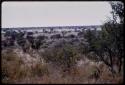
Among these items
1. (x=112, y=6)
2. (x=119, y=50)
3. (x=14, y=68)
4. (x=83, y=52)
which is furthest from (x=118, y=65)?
(x=83, y=52)

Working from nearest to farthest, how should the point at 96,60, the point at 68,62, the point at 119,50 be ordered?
the point at 119,50 → the point at 96,60 → the point at 68,62

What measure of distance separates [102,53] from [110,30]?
165 centimetres

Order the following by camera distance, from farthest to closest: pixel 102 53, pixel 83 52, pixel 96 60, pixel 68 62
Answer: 1. pixel 83 52
2. pixel 68 62
3. pixel 96 60
4. pixel 102 53

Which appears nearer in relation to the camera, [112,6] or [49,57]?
[112,6]

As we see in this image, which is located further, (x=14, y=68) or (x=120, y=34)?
(x=14, y=68)

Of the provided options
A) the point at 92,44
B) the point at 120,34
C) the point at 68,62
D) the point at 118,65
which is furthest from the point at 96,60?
the point at 120,34

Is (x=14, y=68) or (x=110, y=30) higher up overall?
(x=110, y=30)

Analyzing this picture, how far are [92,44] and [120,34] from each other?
2838 millimetres

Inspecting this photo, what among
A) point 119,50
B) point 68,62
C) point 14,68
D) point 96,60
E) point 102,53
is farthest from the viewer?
point 68,62

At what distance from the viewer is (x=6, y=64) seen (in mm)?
9352

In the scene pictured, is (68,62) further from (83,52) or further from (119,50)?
(119,50)

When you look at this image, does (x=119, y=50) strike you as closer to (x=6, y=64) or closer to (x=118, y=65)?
(x=118, y=65)

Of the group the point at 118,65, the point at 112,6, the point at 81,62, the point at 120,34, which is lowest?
the point at 81,62

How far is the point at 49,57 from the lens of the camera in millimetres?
13984
